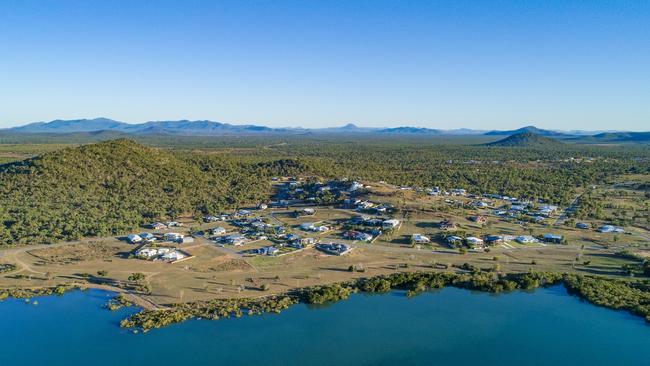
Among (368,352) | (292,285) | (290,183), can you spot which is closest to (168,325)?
(292,285)

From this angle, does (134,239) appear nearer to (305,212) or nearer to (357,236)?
(305,212)

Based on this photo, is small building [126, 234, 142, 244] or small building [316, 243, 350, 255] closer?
small building [316, 243, 350, 255]

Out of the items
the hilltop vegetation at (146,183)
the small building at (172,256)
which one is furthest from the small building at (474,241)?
the hilltop vegetation at (146,183)

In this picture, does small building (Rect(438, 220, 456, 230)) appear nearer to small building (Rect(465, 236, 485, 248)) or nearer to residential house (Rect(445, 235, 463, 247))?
residential house (Rect(445, 235, 463, 247))

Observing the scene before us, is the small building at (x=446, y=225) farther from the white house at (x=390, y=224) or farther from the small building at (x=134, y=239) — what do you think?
the small building at (x=134, y=239)

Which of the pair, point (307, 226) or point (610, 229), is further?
point (307, 226)

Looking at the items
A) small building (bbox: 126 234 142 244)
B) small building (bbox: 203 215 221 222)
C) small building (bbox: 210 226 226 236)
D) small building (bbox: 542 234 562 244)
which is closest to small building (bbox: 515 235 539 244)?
small building (bbox: 542 234 562 244)

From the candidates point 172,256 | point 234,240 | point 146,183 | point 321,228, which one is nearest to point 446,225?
point 321,228

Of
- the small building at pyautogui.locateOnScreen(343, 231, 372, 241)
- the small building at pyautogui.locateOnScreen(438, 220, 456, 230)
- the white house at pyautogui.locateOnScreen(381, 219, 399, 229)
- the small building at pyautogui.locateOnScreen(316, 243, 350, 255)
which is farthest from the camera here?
the white house at pyautogui.locateOnScreen(381, 219, 399, 229)

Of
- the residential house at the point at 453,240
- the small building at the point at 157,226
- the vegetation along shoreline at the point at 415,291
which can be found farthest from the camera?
the small building at the point at 157,226
